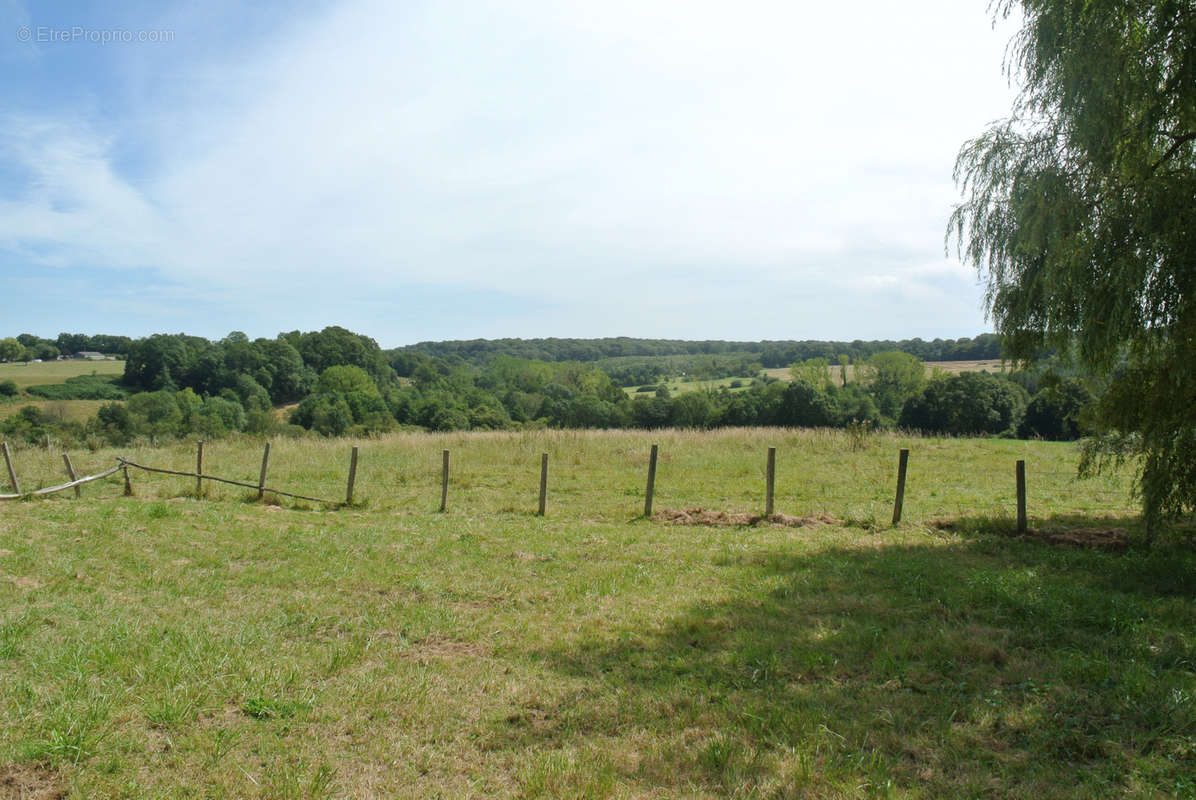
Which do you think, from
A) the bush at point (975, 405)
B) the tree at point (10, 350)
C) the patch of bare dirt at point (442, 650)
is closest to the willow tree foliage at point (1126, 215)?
the patch of bare dirt at point (442, 650)

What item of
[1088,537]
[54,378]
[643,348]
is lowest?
[1088,537]

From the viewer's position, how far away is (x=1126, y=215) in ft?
26.0

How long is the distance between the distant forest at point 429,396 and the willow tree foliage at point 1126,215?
16.2 meters

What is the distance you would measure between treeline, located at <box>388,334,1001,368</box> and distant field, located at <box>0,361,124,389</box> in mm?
41003

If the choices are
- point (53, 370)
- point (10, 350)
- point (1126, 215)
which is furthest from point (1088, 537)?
point (10, 350)

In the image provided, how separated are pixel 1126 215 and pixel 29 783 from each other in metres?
11.6

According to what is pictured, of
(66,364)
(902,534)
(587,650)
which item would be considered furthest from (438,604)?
(66,364)

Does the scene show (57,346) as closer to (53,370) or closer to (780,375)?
(53,370)

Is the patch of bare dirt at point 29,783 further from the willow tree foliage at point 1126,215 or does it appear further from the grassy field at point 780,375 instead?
the grassy field at point 780,375

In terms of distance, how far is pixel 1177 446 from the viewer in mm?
8156

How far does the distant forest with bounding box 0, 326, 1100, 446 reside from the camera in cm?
4056

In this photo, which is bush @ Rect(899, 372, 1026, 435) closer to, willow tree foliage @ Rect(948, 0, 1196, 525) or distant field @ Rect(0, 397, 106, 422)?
willow tree foliage @ Rect(948, 0, 1196, 525)

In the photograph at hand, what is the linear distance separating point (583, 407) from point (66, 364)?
5982cm

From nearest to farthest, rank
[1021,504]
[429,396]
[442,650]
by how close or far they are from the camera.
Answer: [442,650]
[1021,504]
[429,396]
